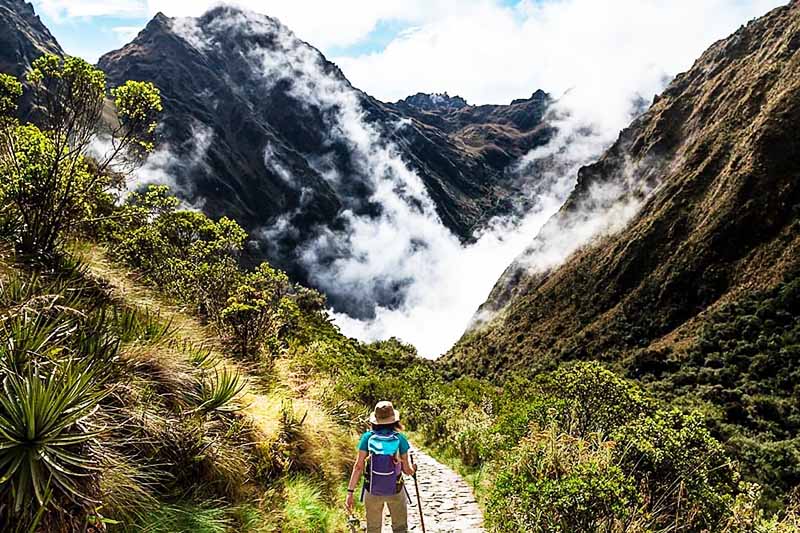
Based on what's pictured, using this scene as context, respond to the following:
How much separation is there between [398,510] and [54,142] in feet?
24.7

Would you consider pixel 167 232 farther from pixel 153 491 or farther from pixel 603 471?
pixel 603 471

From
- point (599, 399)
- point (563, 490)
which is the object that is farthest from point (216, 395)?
point (599, 399)

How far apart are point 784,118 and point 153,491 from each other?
111565 millimetres

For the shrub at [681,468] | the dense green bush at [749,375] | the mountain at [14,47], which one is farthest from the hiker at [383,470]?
the mountain at [14,47]

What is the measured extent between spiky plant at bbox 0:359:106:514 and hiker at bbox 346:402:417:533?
9.33 ft

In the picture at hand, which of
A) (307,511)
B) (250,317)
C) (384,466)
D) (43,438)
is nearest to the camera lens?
(43,438)

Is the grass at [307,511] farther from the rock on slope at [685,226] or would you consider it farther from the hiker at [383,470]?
the rock on slope at [685,226]

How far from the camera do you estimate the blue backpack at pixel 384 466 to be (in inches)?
225

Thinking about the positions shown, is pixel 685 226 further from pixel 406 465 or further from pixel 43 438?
pixel 43 438

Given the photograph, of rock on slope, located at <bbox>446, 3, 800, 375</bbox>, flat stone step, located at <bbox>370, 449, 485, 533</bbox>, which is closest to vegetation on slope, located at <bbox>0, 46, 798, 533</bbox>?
flat stone step, located at <bbox>370, 449, 485, 533</bbox>

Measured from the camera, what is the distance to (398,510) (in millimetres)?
5828

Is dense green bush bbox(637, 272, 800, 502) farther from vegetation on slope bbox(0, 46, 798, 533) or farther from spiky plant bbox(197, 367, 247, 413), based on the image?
spiky plant bbox(197, 367, 247, 413)

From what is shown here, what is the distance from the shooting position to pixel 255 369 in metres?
9.63

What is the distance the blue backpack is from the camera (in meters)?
5.73
